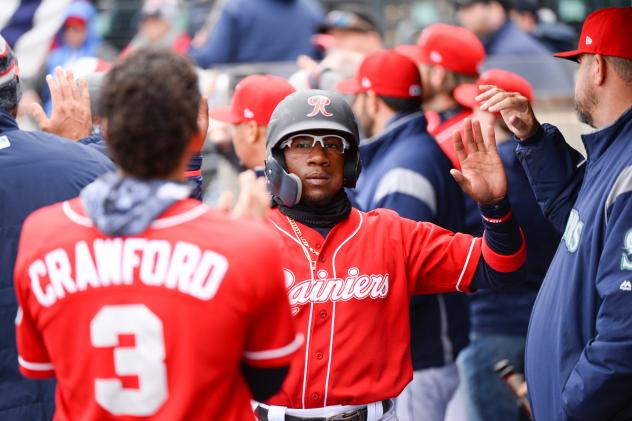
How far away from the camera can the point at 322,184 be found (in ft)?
12.6

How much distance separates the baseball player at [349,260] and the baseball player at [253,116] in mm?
1412

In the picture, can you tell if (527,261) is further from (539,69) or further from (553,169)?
(539,69)

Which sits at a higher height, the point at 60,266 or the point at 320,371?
the point at 60,266

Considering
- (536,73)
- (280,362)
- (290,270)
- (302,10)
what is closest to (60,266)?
(280,362)

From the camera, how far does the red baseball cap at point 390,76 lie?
574 centimetres

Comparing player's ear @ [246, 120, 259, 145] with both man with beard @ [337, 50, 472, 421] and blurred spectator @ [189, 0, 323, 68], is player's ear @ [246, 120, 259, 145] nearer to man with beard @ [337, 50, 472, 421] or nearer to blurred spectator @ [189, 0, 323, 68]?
man with beard @ [337, 50, 472, 421]

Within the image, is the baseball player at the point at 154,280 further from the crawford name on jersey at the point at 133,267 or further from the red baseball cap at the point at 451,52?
the red baseball cap at the point at 451,52

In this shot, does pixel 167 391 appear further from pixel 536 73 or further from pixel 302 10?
pixel 302 10

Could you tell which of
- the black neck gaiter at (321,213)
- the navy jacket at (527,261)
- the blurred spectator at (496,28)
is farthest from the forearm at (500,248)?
the blurred spectator at (496,28)

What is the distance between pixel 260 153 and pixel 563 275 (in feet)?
6.95

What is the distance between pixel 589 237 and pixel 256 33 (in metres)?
6.19

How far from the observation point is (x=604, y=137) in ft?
12.1

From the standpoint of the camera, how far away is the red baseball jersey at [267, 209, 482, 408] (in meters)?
3.65

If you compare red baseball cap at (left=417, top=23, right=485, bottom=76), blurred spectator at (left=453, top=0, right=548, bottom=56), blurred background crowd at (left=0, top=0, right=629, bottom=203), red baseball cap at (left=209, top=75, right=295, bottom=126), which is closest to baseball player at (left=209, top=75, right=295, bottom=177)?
red baseball cap at (left=209, top=75, right=295, bottom=126)
